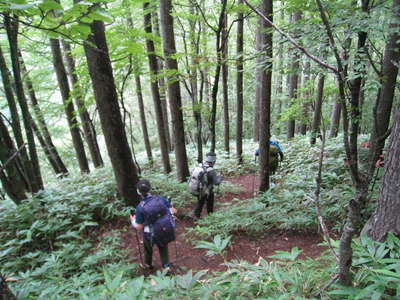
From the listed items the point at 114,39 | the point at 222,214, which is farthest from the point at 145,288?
the point at 114,39

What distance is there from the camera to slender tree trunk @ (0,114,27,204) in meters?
4.73

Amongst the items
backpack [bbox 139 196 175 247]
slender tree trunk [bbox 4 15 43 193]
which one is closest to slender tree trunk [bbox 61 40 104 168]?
slender tree trunk [bbox 4 15 43 193]

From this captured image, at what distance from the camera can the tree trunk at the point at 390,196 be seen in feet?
7.23

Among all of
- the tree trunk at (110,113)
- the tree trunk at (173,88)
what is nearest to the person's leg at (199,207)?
the tree trunk at (110,113)

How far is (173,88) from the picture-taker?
686 cm

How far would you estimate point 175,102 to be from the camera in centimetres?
686

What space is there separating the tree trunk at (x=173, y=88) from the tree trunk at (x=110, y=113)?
5.96 ft

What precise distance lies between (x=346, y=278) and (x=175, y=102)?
19.7ft

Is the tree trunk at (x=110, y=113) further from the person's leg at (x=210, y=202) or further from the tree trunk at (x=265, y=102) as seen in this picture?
the tree trunk at (x=265, y=102)

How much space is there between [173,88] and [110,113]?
7.84ft

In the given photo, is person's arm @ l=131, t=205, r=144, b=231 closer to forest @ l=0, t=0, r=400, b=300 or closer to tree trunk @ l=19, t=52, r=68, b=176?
forest @ l=0, t=0, r=400, b=300

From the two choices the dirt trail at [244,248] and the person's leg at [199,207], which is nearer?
the dirt trail at [244,248]

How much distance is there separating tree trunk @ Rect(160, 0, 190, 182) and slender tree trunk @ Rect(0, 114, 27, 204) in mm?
3929

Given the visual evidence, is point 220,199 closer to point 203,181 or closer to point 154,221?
point 203,181
